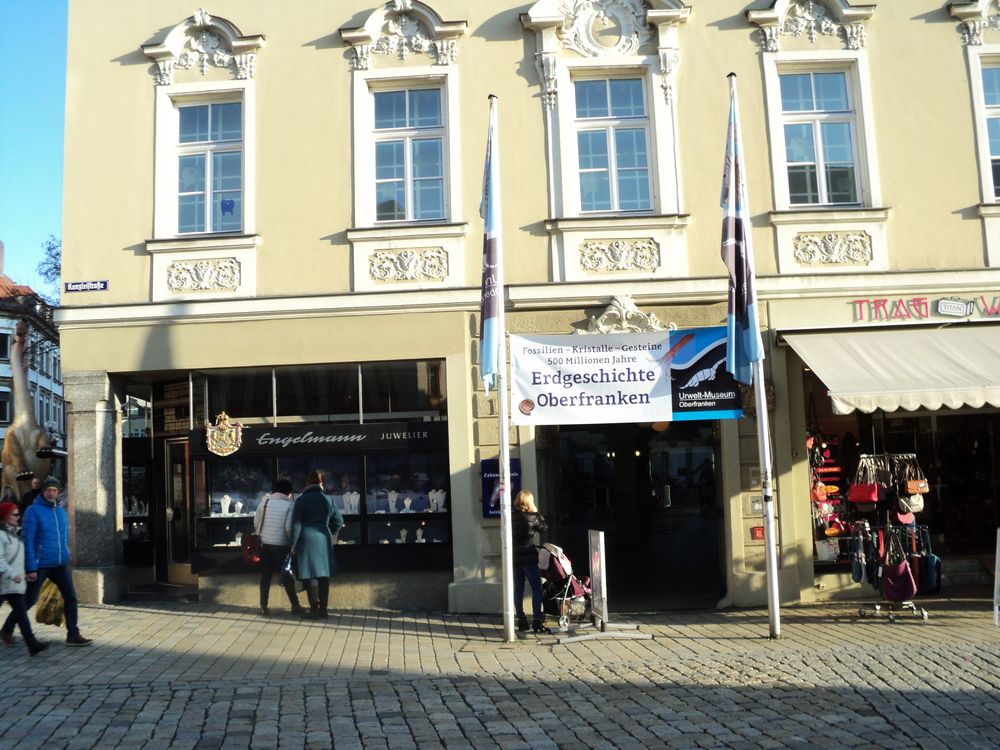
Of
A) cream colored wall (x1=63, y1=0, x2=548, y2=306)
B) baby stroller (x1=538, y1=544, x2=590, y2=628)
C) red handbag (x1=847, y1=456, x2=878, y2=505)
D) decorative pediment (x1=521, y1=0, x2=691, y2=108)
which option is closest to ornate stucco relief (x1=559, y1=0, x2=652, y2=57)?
decorative pediment (x1=521, y1=0, x2=691, y2=108)

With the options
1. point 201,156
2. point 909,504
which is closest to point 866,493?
point 909,504

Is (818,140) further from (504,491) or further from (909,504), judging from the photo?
(504,491)

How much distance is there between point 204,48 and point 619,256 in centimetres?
597

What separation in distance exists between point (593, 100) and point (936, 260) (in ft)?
15.3

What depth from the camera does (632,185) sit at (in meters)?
12.5

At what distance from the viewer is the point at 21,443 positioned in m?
13.8

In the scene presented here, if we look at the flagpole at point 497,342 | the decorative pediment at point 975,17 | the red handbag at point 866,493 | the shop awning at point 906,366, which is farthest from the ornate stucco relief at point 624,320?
the decorative pediment at point 975,17

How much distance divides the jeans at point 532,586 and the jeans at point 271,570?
9.20ft

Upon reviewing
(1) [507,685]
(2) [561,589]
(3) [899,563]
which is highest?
(3) [899,563]

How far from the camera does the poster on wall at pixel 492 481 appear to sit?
11867 mm

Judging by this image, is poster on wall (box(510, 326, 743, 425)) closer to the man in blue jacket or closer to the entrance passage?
the entrance passage

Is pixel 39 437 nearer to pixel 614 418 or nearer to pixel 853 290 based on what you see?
pixel 614 418

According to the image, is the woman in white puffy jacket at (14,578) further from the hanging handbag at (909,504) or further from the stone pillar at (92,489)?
the hanging handbag at (909,504)

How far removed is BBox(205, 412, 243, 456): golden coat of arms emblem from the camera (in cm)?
1258
